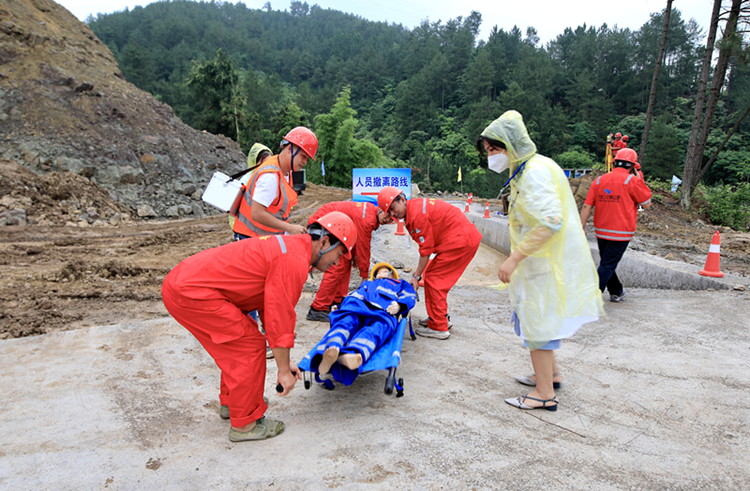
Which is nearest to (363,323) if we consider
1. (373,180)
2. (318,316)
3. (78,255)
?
(318,316)

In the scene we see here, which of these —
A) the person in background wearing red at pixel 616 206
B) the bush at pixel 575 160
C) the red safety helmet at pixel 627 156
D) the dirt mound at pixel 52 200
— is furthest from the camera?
the bush at pixel 575 160

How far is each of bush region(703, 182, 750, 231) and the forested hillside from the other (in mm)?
1955

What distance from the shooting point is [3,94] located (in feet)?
49.8

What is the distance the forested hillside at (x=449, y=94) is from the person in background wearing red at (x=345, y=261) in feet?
52.9

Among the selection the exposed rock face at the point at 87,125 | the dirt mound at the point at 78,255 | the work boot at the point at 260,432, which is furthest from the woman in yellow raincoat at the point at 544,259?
the exposed rock face at the point at 87,125

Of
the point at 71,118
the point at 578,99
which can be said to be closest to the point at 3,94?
the point at 71,118

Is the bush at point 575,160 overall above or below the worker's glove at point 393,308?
above

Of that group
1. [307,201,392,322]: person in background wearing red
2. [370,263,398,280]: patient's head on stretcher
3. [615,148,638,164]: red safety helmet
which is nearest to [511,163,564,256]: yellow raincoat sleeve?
[370,263,398,280]: patient's head on stretcher

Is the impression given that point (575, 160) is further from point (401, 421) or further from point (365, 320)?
point (401, 421)

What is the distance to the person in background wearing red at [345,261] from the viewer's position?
5.21 metres

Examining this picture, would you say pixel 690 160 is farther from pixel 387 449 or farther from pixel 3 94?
pixel 3 94

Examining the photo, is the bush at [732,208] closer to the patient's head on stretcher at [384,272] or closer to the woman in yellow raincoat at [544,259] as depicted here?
the patient's head on stretcher at [384,272]

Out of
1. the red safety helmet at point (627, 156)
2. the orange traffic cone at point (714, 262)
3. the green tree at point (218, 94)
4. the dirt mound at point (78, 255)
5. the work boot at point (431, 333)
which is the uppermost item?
the green tree at point (218, 94)

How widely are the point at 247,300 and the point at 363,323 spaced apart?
1275 millimetres
